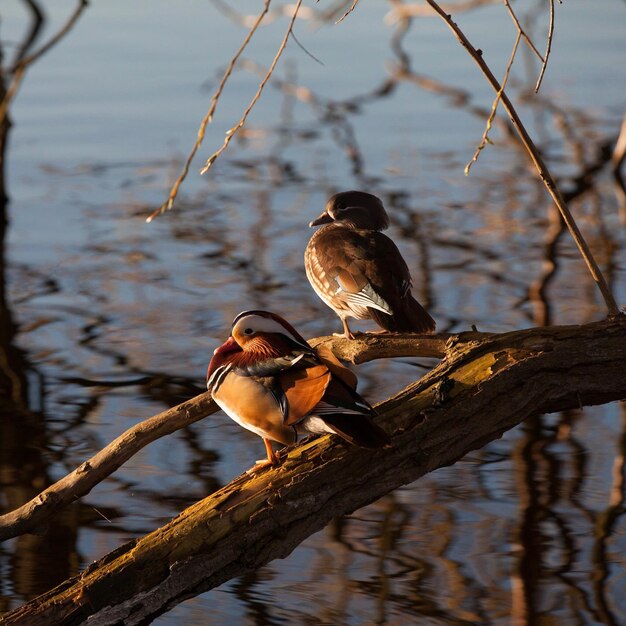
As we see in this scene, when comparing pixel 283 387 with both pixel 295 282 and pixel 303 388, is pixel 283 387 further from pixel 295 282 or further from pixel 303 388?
pixel 295 282

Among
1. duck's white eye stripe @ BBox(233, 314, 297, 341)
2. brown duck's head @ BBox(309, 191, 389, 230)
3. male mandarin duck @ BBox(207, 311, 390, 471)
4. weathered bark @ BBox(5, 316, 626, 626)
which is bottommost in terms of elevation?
weathered bark @ BBox(5, 316, 626, 626)

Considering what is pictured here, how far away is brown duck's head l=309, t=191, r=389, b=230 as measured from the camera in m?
4.91

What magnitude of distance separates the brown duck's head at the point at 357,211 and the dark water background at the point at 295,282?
43.0 inches

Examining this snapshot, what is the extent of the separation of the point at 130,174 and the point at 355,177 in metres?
1.76

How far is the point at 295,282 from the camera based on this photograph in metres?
7.44

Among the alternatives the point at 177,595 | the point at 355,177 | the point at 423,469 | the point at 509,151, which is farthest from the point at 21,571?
the point at 509,151

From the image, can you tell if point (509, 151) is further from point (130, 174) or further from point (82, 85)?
point (82, 85)

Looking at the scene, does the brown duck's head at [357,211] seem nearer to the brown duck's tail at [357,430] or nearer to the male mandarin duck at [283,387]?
the male mandarin duck at [283,387]

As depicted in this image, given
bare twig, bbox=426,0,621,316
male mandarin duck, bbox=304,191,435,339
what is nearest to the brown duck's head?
male mandarin duck, bbox=304,191,435,339

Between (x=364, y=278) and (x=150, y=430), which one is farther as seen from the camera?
(x=364, y=278)

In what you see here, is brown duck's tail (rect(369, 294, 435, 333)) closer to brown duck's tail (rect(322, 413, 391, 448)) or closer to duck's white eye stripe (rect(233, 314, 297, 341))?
duck's white eye stripe (rect(233, 314, 297, 341))

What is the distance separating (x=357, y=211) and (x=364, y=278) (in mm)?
723

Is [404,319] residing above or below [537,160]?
below

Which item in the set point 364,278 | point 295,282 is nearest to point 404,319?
point 364,278
